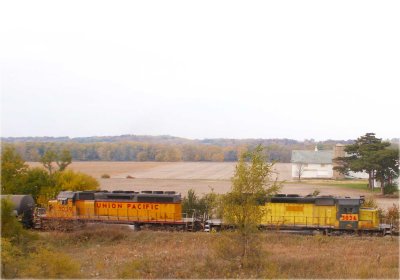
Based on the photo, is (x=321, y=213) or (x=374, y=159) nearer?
(x=321, y=213)

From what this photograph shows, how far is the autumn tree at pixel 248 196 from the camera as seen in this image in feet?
66.7

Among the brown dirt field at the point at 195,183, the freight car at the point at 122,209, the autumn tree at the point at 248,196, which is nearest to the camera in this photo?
the autumn tree at the point at 248,196

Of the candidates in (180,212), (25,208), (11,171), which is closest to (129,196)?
(180,212)

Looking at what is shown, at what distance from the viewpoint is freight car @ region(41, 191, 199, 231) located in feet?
105

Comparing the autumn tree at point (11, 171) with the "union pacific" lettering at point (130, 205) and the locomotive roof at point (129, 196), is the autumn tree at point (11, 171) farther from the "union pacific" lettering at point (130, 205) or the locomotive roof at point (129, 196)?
the "union pacific" lettering at point (130, 205)

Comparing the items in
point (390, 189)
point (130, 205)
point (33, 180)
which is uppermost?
point (33, 180)

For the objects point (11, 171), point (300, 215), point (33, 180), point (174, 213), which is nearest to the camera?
point (300, 215)

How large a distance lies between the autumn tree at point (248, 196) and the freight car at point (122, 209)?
11.0m

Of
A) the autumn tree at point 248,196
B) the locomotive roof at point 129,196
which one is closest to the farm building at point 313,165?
the locomotive roof at point 129,196

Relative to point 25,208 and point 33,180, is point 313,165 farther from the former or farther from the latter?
point 25,208

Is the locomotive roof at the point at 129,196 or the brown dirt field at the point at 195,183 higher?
the locomotive roof at the point at 129,196

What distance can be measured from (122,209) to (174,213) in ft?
12.9

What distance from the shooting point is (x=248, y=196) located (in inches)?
811

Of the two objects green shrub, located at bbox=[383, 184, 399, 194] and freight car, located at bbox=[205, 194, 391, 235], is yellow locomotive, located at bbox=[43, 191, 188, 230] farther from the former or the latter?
green shrub, located at bbox=[383, 184, 399, 194]
